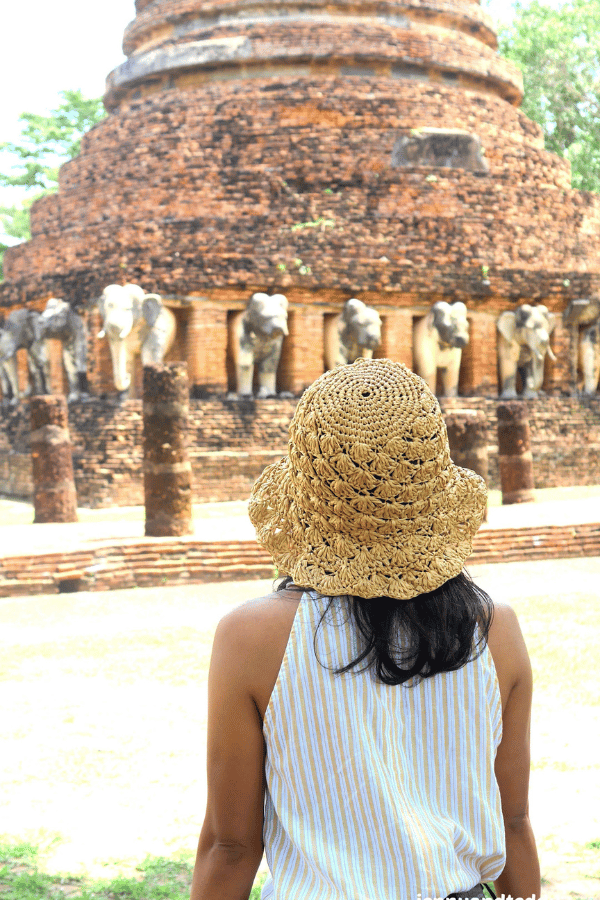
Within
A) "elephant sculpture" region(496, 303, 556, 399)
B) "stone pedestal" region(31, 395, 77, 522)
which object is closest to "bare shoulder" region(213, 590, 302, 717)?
"stone pedestal" region(31, 395, 77, 522)

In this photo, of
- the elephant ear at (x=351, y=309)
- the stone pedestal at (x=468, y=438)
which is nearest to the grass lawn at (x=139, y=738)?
the stone pedestal at (x=468, y=438)

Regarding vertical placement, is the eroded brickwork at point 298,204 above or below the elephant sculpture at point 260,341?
above

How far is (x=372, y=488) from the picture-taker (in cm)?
133

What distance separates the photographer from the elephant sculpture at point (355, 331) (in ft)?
46.1

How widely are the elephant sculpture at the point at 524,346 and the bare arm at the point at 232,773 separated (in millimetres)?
14575

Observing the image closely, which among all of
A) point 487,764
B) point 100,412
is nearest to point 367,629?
point 487,764

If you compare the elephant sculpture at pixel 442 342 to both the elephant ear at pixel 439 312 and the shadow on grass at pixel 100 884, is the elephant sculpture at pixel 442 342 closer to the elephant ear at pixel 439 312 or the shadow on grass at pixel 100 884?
the elephant ear at pixel 439 312

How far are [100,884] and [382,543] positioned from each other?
2056 millimetres

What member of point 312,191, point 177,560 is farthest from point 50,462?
point 312,191

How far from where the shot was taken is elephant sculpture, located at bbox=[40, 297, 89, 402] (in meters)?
14.4

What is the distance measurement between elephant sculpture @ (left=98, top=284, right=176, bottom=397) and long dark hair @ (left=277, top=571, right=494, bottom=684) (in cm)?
1229

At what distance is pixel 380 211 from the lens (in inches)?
599

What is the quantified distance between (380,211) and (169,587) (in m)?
8.78

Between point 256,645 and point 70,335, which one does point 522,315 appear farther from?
point 256,645
